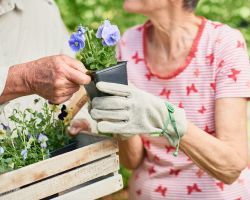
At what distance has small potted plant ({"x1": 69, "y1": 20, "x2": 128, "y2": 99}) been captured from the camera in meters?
2.01

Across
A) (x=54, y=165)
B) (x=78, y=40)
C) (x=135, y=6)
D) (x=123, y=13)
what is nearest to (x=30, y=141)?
(x=54, y=165)

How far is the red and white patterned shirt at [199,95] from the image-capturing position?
256cm

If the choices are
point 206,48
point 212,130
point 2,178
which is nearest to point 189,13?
point 206,48

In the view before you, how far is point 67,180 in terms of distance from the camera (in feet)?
6.73

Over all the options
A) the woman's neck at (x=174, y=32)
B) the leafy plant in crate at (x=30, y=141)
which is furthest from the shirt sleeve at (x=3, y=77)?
the woman's neck at (x=174, y=32)

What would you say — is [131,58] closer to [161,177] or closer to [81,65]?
[161,177]

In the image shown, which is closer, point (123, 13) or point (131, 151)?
point (131, 151)

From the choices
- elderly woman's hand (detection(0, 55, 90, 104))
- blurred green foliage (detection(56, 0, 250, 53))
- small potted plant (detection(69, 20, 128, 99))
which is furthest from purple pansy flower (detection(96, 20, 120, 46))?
blurred green foliage (detection(56, 0, 250, 53))

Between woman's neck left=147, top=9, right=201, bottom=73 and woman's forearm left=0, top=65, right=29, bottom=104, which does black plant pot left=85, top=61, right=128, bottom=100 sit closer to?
woman's forearm left=0, top=65, right=29, bottom=104

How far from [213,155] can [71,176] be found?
2.24 ft

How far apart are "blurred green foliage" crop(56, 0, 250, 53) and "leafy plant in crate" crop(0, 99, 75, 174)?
2735 millimetres

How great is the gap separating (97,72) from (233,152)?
32.5 inches

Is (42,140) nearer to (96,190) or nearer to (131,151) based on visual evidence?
(96,190)

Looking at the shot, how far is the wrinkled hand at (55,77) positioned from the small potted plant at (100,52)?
4cm
